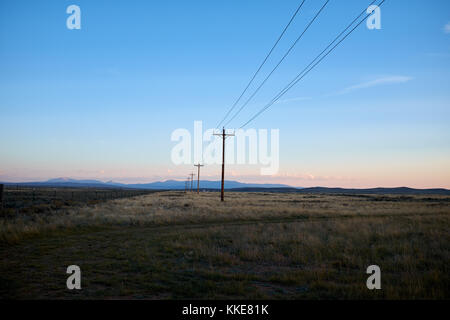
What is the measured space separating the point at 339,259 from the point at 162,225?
516 inches

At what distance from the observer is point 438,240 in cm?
1434

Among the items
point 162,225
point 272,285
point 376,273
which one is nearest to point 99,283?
point 272,285

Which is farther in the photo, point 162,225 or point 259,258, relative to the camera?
point 162,225

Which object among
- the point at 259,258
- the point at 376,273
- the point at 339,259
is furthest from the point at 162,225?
the point at 376,273

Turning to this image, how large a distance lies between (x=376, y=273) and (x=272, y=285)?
3147 millimetres

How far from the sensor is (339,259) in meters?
11.2
